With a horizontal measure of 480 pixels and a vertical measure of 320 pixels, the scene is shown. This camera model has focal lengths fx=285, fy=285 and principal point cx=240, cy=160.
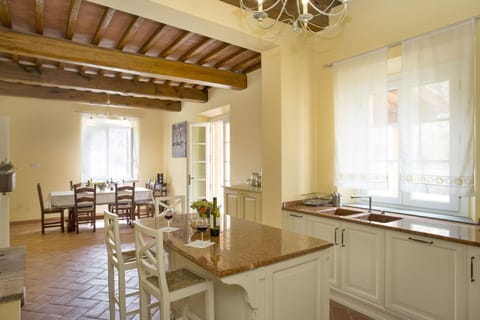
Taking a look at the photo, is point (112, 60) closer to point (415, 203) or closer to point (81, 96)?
point (81, 96)

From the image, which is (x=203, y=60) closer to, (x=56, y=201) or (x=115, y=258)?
(x=115, y=258)

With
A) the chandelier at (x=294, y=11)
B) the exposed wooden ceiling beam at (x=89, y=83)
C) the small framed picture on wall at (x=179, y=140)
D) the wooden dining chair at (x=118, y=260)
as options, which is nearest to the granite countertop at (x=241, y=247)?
the wooden dining chair at (x=118, y=260)

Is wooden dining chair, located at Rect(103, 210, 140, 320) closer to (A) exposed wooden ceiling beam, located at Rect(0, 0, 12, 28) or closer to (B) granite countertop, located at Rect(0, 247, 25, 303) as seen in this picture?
(B) granite countertop, located at Rect(0, 247, 25, 303)

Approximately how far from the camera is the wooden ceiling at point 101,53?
9.61 ft

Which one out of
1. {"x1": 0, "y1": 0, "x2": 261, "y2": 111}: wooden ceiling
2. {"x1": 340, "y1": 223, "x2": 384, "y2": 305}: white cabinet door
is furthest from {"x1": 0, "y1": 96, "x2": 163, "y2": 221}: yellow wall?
{"x1": 340, "y1": 223, "x2": 384, "y2": 305}: white cabinet door

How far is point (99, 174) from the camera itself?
7.16 meters

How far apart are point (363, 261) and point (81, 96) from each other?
5782mm

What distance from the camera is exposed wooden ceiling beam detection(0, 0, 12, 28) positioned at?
2.62 meters

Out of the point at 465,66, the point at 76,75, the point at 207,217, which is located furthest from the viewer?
the point at 76,75

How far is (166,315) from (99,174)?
20.8ft

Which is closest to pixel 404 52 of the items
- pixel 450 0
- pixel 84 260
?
pixel 450 0

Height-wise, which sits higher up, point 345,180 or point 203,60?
point 203,60

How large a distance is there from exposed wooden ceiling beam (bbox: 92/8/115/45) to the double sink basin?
9.94 ft

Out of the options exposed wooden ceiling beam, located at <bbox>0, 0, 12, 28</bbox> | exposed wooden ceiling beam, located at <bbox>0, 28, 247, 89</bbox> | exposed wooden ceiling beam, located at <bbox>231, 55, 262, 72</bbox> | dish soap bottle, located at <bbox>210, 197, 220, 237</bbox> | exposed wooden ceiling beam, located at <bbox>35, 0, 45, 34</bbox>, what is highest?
exposed wooden ceiling beam, located at <bbox>231, 55, 262, 72</bbox>
